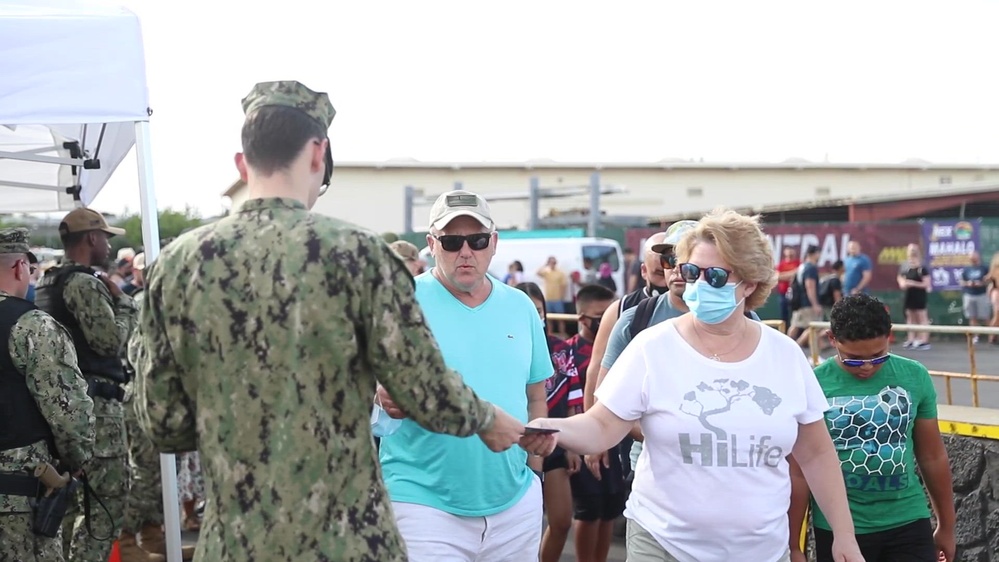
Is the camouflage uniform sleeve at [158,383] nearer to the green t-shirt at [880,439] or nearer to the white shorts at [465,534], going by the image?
the white shorts at [465,534]

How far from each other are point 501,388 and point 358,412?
1.43 m

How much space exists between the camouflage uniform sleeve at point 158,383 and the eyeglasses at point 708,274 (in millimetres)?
1745

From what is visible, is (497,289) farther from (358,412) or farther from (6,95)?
(6,95)

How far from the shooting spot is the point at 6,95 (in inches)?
165

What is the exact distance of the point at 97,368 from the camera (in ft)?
19.0

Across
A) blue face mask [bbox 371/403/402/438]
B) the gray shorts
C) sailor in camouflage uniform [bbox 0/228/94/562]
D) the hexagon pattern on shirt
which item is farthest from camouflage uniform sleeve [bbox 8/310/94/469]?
the gray shorts

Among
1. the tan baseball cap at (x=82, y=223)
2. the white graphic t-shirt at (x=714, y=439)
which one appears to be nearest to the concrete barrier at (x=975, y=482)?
the white graphic t-shirt at (x=714, y=439)

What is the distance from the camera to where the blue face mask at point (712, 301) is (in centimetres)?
340

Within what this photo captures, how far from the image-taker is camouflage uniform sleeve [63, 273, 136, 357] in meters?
Answer: 5.57

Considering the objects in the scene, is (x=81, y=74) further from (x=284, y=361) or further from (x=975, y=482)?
(x=975, y=482)

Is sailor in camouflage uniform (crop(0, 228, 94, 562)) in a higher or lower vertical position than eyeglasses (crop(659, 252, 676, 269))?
lower

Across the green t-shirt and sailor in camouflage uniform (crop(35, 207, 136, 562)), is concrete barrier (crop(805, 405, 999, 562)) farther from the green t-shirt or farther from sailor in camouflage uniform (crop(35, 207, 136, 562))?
sailor in camouflage uniform (crop(35, 207, 136, 562))

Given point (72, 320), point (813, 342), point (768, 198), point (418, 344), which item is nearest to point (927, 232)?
point (813, 342)

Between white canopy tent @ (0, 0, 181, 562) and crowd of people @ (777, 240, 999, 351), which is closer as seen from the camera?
white canopy tent @ (0, 0, 181, 562)
